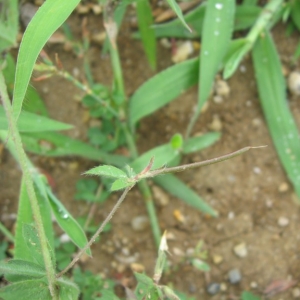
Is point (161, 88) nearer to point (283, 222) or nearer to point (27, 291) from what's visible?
point (283, 222)

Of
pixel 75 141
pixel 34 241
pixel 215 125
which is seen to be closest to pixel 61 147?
pixel 75 141

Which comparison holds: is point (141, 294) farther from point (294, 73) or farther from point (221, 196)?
point (294, 73)

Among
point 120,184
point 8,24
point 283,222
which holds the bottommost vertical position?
point 283,222

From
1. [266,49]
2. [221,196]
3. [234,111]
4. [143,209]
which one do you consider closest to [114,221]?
[143,209]

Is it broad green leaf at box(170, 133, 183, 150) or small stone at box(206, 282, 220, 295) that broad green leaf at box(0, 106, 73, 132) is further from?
small stone at box(206, 282, 220, 295)

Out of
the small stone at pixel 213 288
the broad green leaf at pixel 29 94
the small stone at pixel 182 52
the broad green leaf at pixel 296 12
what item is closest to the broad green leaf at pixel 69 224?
the broad green leaf at pixel 29 94

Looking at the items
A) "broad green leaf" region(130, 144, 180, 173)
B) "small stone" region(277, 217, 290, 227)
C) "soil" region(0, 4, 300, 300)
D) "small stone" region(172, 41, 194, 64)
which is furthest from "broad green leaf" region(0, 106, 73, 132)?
"small stone" region(277, 217, 290, 227)

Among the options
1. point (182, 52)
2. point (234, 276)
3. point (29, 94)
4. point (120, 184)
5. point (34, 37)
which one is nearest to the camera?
point (120, 184)
